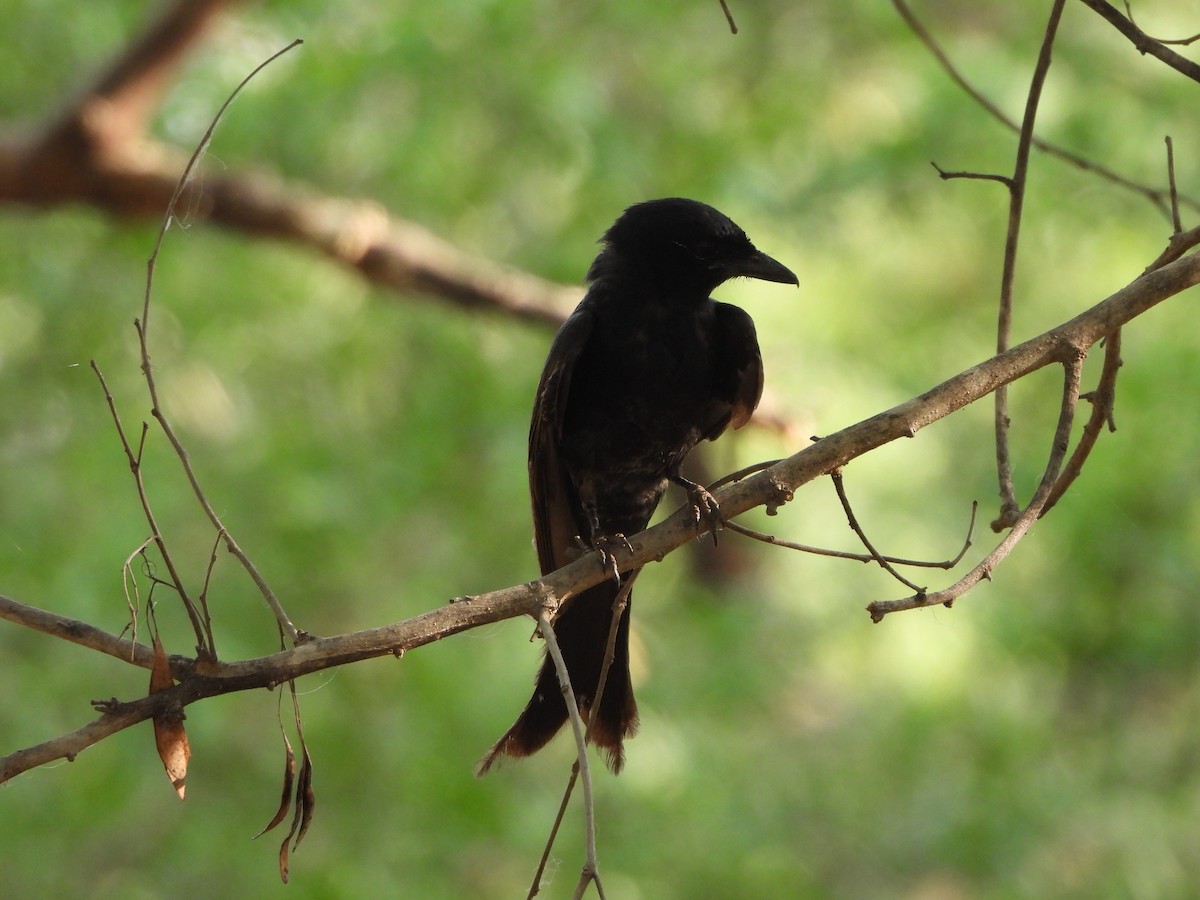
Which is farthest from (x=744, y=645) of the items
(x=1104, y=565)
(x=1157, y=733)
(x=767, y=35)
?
(x=767, y=35)

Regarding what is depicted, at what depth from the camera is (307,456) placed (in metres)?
6.27

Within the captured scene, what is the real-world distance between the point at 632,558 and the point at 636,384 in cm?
127

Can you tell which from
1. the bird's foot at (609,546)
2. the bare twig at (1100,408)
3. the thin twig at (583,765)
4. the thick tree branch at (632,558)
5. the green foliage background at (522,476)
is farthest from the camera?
the green foliage background at (522,476)

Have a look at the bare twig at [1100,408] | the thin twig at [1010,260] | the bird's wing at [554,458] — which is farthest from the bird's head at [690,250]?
the bare twig at [1100,408]

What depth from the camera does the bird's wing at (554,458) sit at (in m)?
3.34

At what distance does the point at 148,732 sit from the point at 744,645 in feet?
11.1

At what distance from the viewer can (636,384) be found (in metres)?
3.38

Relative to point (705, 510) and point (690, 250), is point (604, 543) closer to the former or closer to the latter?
point (705, 510)

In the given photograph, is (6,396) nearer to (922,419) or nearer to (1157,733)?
(922,419)

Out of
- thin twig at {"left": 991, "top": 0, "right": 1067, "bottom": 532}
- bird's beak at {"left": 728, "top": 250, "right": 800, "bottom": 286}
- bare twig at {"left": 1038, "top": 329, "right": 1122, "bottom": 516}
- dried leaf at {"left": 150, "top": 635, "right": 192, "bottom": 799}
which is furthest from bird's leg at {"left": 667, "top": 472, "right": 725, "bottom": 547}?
dried leaf at {"left": 150, "top": 635, "right": 192, "bottom": 799}

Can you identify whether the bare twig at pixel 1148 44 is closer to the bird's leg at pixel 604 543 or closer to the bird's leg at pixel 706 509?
the bird's leg at pixel 706 509

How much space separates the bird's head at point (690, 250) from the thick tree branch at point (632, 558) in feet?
4.34

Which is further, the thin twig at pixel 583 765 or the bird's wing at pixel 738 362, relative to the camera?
the bird's wing at pixel 738 362

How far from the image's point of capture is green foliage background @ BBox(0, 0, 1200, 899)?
6031 millimetres
